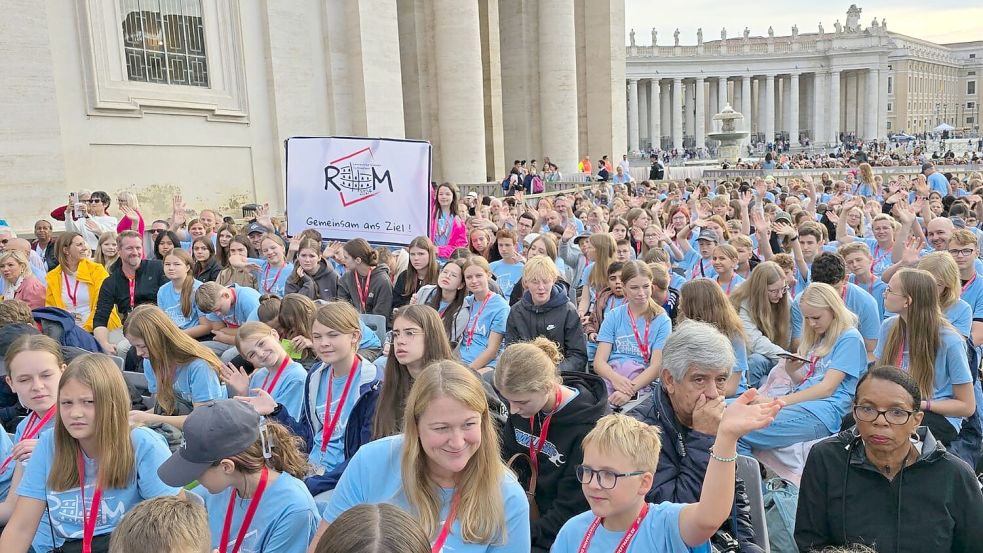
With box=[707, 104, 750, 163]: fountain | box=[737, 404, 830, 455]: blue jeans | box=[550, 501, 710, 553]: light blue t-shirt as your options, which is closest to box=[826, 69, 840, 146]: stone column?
box=[707, 104, 750, 163]: fountain

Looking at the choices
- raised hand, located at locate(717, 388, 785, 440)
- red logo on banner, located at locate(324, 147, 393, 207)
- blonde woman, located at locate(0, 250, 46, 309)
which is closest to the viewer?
raised hand, located at locate(717, 388, 785, 440)

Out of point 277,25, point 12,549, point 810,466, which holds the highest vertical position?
point 277,25

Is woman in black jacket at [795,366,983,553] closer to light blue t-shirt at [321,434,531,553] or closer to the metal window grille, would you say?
light blue t-shirt at [321,434,531,553]

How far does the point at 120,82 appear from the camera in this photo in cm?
1494

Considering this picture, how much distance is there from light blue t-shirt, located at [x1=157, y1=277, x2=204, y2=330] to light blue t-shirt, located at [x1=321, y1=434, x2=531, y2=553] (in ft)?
16.3

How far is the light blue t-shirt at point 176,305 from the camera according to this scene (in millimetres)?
7488

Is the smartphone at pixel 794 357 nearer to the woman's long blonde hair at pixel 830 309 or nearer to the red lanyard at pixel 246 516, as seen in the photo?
the woman's long blonde hair at pixel 830 309

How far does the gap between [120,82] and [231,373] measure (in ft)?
39.6

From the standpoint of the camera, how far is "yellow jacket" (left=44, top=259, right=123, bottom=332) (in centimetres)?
824

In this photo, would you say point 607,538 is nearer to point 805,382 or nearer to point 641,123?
point 805,382

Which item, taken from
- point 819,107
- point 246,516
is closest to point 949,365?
point 246,516

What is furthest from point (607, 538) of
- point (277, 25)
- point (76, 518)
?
point (277, 25)

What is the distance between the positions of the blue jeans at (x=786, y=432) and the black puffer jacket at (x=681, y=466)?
1.46 meters

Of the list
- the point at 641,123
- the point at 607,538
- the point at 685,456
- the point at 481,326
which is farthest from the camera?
the point at 641,123
